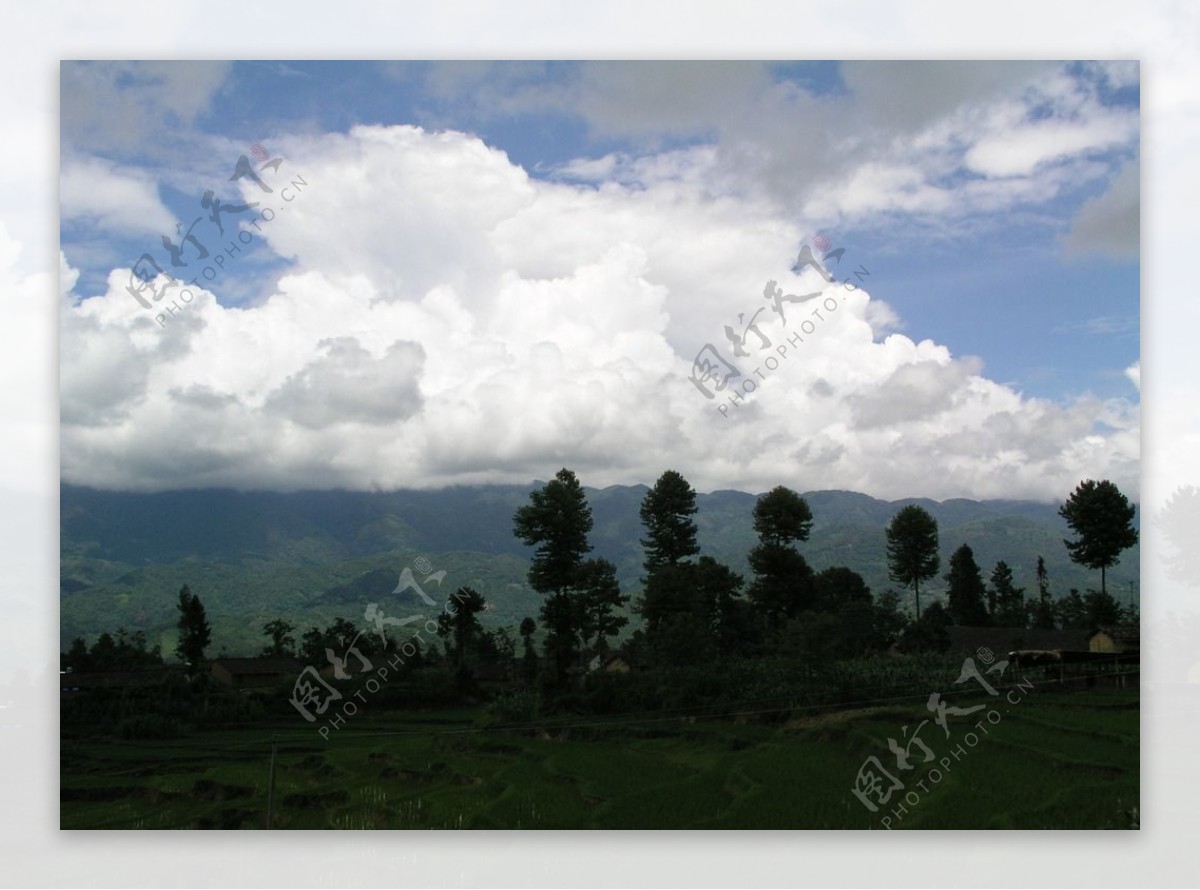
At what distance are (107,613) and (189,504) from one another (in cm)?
85

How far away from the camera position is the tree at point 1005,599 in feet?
19.6

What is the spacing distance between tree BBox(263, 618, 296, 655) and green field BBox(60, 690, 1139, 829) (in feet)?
1.60

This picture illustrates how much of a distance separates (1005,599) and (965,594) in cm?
26

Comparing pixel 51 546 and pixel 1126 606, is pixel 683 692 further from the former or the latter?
pixel 51 546

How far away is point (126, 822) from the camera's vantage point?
17.6 ft

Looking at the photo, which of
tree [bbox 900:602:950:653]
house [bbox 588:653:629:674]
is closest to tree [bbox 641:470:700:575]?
house [bbox 588:653:629:674]

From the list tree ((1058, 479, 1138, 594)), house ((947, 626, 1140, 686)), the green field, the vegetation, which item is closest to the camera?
the green field

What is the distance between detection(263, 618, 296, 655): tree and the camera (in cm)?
591

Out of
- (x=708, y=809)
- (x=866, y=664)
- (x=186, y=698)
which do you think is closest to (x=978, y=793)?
(x=866, y=664)

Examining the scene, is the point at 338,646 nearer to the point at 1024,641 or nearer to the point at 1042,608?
the point at 1024,641

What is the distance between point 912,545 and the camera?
6055mm

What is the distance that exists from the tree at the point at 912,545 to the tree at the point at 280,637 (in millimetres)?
4139

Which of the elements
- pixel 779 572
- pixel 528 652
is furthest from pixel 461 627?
pixel 779 572

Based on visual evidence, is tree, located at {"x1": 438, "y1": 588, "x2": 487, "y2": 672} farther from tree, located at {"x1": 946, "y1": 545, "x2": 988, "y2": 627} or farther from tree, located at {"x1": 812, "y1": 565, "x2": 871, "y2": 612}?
tree, located at {"x1": 946, "y1": 545, "x2": 988, "y2": 627}
